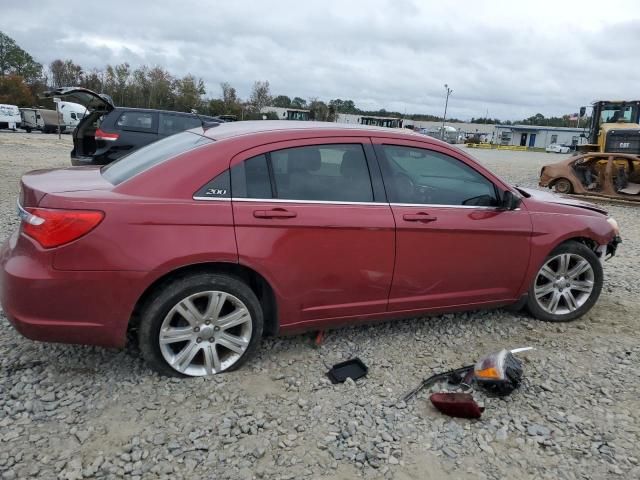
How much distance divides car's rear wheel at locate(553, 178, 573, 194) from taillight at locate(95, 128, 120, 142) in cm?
1099

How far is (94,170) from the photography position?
12.4 ft

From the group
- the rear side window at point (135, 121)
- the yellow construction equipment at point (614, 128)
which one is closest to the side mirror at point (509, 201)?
the rear side window at point (135, 121)

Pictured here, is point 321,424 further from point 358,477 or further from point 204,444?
point 204,444

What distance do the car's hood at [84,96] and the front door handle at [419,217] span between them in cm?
567

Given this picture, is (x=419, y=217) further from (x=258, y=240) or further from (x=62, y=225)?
(x=62, y=225)

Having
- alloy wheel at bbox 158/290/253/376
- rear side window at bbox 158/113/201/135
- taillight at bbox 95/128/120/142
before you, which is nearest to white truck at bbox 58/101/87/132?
rear side window at bbox 158/113/201/135

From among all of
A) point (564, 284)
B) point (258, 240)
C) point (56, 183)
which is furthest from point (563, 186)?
point (56, 183)

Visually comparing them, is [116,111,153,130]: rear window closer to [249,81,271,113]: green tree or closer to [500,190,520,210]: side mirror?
[500,190,520,210]: side mirror

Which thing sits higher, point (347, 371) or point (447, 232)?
point (447, 232)

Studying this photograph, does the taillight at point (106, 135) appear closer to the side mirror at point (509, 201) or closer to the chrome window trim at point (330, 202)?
the chrome window trim at point (330, 202)

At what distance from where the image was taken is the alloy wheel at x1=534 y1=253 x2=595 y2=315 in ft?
14.1

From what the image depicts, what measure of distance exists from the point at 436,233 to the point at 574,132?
305 feet

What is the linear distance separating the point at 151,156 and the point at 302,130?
1055mm

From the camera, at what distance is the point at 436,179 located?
388 centimetres
